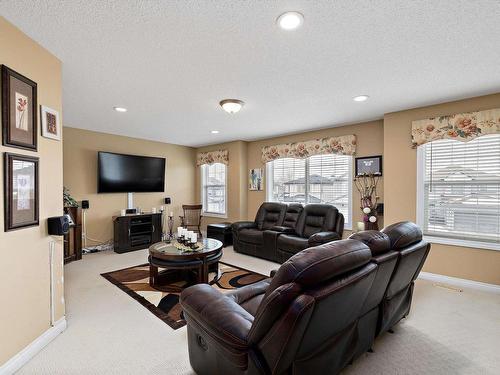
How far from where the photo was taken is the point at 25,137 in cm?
191

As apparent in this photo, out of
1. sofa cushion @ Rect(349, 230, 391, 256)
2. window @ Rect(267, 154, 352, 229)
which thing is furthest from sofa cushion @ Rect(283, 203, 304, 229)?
sofa cushion @ Rect(349, 230, 391, 256)

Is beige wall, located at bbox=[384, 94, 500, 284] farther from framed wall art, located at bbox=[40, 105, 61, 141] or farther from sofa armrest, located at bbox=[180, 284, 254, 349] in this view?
framed wall art, located at bbox=[40, 105, 61, 141]

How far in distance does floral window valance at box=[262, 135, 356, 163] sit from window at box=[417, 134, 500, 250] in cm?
120

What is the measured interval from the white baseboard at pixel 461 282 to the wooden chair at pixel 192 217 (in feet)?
15.7

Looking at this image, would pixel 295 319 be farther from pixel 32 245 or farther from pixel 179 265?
pixel 179 265

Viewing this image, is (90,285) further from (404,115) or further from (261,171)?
(404,115)

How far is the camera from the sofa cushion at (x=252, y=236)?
4672 mm

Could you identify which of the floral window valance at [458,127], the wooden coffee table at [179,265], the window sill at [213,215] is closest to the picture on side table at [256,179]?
the window sill at [213,215]

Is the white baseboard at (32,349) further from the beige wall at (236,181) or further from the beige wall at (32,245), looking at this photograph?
the beige wall at (236,181)

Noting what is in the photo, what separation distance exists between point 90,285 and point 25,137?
2.21 m

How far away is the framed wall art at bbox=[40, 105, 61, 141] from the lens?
6.84 ft

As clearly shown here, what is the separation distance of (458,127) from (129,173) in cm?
577

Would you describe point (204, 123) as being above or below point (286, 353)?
above

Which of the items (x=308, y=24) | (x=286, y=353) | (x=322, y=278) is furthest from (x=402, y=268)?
(x=308, y=24)
